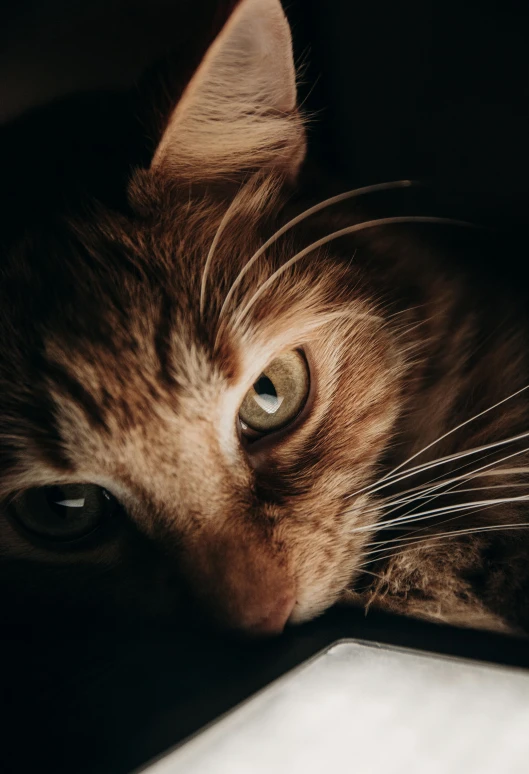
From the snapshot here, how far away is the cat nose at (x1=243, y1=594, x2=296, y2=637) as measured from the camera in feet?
2.01

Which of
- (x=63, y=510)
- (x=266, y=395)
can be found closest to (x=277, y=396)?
(x=266, y=395)

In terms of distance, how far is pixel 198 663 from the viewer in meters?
0.62

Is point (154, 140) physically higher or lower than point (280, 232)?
higher

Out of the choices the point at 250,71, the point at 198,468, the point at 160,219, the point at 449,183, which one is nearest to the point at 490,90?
the point at 449,183

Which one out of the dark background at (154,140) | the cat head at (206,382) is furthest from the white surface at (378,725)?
the cat head at (206,382)

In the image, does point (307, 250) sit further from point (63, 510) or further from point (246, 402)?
point (63, 510)

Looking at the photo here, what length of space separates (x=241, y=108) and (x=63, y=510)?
50 centimetres

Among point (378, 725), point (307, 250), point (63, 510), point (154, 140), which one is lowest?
point (378, 725)

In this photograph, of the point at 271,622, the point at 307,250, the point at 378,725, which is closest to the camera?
the point at 378,725

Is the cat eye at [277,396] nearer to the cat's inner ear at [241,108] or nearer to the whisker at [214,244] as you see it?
the whisker at [214,244]

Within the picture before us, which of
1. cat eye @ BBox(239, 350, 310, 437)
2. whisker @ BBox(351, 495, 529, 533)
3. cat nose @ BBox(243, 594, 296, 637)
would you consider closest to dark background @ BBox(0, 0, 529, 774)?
cat nose @ BBox(243, 594, 296, 637)

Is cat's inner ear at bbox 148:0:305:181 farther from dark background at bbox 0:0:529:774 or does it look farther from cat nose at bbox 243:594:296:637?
cat nose at bbox 243:594:296:637

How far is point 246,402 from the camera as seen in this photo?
2.30ft

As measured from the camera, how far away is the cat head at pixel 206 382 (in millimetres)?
633
